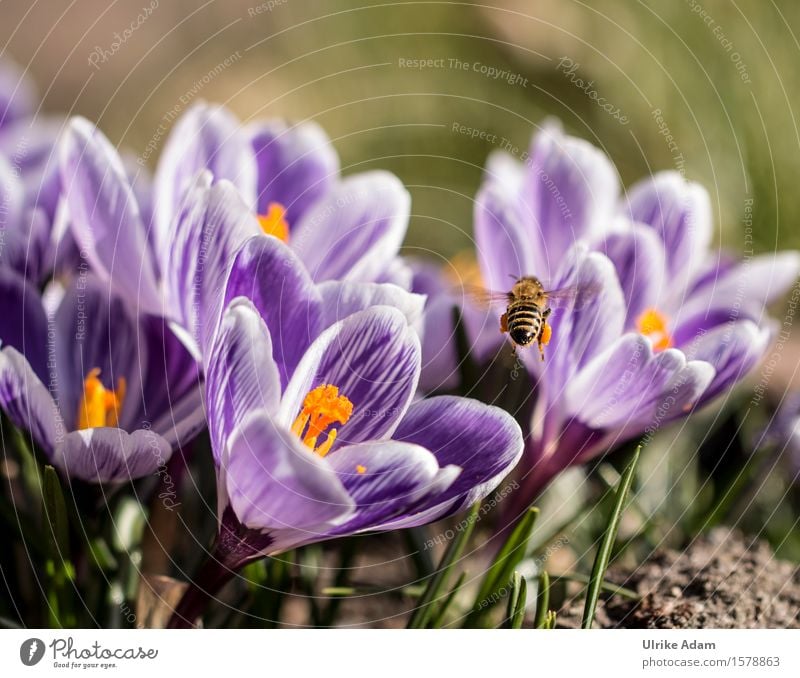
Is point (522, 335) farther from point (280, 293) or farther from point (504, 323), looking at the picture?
point (280, 293)

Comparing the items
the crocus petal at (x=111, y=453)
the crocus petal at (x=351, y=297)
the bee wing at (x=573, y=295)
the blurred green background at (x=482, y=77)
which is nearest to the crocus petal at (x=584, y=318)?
the bee wing at (x=573, y=295)

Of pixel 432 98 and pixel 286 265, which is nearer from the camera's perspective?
pixel 286 265

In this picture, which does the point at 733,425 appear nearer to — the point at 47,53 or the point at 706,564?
the point at 706,564

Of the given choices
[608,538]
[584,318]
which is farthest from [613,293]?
[608,538]

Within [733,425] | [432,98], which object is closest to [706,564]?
[733,425]

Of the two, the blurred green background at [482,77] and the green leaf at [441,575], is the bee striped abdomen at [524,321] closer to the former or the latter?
the green leaf at [441,575]

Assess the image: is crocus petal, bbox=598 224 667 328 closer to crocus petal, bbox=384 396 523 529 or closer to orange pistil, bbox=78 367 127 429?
crocus petal, bbox=384 396 523 529

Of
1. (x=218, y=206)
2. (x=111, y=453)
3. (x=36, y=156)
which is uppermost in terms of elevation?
(x=36, y=156)
